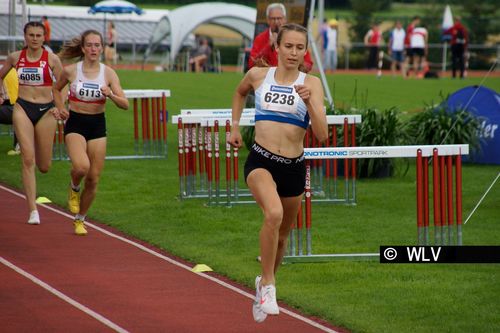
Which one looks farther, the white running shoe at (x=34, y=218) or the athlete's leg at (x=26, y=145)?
the white running shoe at (x=34, y=218)

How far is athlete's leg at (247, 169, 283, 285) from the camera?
9016 mm

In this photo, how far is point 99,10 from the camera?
175ft

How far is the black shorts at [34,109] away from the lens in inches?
543

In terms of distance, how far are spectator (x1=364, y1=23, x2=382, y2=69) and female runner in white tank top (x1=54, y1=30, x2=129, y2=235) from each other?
37841mm

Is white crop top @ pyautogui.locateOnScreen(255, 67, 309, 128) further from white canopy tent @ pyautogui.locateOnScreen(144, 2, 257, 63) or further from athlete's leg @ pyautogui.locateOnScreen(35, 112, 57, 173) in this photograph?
white canopy tent @ pyautogui.locateOnScreen(144, 2, 257, 63)

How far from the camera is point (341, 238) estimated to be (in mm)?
13211

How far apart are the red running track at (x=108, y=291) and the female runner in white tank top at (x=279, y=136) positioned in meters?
0.61

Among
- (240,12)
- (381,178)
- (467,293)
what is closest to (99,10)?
(240,12)

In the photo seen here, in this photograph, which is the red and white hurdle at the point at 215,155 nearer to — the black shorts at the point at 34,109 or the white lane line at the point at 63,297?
the black shorts at the point at 34,109

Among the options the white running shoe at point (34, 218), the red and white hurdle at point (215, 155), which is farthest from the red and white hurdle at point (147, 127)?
the white running shoe at point (34, 218)

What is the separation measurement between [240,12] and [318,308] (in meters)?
42.7

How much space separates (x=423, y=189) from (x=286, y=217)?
2354mm

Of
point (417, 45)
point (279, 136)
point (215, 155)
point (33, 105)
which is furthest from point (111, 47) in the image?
point (279, 136)

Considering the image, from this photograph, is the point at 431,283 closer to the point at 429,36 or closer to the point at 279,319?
the point at 279,319
